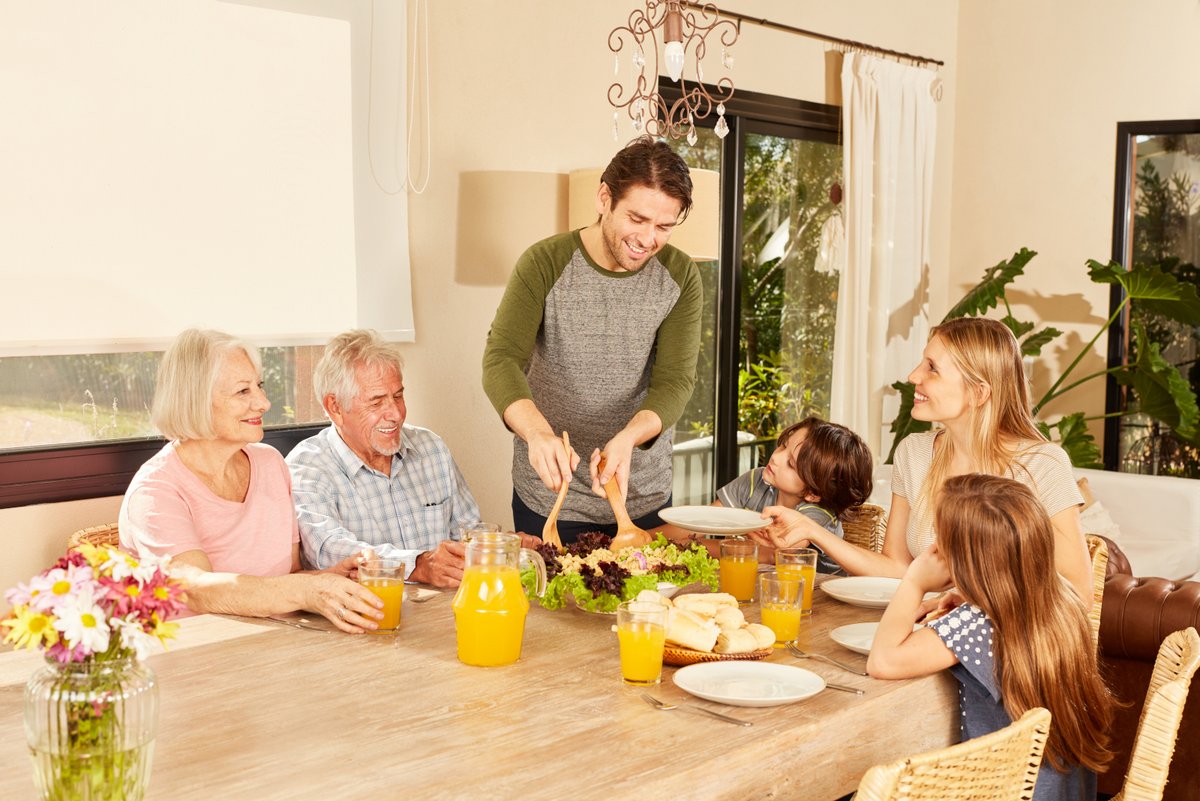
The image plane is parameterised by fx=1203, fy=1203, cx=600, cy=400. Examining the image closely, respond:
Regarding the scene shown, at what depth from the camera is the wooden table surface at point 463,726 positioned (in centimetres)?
139

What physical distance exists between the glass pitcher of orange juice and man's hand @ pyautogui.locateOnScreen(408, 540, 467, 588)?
1.65ft

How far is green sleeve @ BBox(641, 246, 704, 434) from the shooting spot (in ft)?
9.49

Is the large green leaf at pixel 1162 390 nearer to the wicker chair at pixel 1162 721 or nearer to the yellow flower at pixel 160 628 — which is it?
the wicker chair at pixel 1162 721

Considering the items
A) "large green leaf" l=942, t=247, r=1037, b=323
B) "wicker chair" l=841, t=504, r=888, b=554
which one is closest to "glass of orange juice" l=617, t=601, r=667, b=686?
"wicker chair" l=841, t=504, r=888, b=554

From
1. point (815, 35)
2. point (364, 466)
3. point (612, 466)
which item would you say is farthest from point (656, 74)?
point (612, 466)

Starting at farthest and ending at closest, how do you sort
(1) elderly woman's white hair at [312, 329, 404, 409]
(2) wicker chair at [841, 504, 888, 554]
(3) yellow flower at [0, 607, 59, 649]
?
1. (2) wicker chair at [841, 504, 888, 554]
2. (1) elderly woman's white hair at [312, 329, 404, 409]
3. (3) yellow flower at [0, 607, 59, 649]

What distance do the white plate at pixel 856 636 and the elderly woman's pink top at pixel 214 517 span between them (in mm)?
1141

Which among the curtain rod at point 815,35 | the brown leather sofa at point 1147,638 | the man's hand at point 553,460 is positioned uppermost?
the curtain rod at point 815,35

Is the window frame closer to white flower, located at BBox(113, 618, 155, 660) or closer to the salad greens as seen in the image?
the salad greens

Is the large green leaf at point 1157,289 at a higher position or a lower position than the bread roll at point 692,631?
higher

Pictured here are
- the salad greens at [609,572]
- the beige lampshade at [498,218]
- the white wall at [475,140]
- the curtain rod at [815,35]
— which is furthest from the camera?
the curtain rod at [815,35]

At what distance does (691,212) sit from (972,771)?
264 cm

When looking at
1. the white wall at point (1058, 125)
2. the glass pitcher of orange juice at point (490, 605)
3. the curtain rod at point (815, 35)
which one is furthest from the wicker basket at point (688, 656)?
the white wall at point (1058, 125)

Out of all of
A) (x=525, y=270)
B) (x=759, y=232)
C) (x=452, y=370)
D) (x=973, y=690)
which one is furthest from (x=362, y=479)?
(x=759, y=232)
